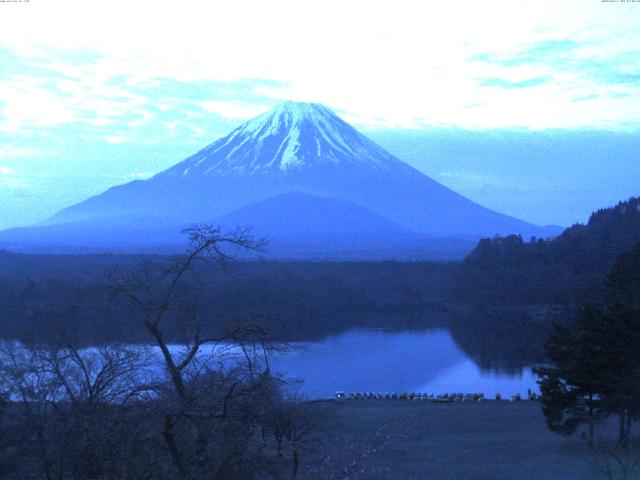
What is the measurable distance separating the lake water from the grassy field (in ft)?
6.37

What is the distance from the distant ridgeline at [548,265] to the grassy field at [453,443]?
607 inches

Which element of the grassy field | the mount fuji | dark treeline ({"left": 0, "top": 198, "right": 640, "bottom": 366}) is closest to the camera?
the grassy field

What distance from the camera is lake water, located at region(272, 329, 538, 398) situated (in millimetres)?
16219

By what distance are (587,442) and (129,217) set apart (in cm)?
9134

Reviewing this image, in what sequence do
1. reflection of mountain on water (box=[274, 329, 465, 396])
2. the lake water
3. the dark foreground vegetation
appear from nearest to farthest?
1. the dark foreground vegetation
2. the lake water
3. reflection of mountain on water (box=[274, 329, 465, 396])

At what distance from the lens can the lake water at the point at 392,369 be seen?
16.2 meters

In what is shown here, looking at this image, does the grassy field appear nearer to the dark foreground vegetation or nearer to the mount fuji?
the dark foreground vegetation

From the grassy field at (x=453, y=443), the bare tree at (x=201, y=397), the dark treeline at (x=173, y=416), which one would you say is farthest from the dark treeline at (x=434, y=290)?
the bare tree at (x=201, y=397)

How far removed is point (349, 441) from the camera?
10789 millimetres

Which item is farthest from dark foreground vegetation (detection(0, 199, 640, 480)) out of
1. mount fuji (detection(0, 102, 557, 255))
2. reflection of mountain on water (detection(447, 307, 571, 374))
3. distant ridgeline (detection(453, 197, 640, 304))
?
mount fuji (detection(0, 102, 557, 255))

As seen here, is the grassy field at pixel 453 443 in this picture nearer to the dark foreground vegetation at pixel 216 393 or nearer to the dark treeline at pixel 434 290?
the dark foreground vegetation at pixel 216 393

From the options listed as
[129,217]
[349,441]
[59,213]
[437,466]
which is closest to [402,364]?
[349,441]

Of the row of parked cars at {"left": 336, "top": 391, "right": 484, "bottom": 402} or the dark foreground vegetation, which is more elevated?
the dark foreground vegetation

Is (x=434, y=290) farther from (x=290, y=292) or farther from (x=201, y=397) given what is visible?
(x=201, y=397)
